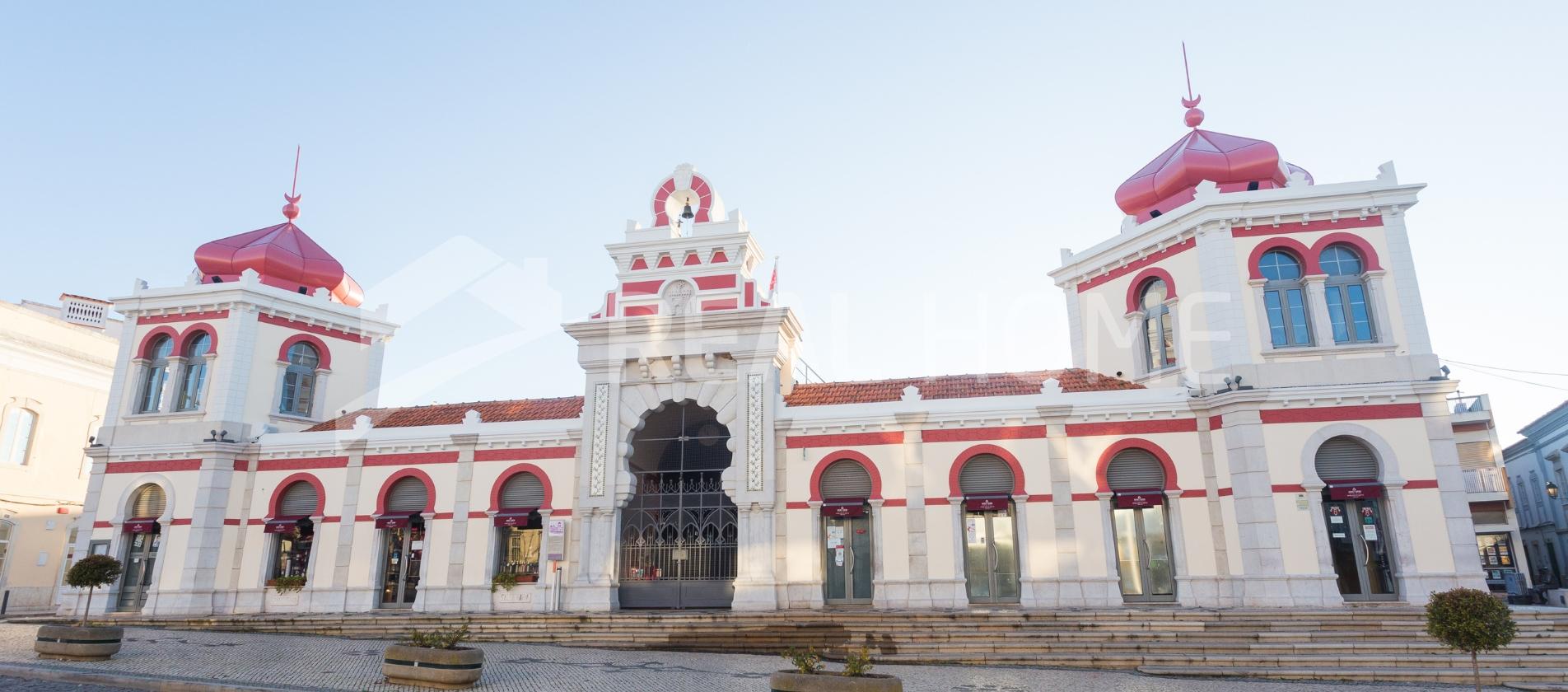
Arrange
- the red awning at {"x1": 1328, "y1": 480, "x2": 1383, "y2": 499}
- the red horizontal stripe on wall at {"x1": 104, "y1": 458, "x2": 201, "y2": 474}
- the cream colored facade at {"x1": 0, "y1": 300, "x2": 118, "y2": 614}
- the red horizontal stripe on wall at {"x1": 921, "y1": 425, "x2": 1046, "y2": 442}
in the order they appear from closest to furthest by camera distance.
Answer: the red awning at {"x1": 1328, "y1": 480, "x2": 1383, "y2": 499}
the red horizontal stripe on wall at {"x1": 921, "y1": 425, "x2": 1046, "y2": 442}
the red horizontal stripe on wall at {"x1": 104, "y1": 458, "x2": 201, "y2": 474}
the cream colored facade at {"x1": 0, "y1": 300, "x2": 118, "y2": 614}

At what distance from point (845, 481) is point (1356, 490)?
11360 mm

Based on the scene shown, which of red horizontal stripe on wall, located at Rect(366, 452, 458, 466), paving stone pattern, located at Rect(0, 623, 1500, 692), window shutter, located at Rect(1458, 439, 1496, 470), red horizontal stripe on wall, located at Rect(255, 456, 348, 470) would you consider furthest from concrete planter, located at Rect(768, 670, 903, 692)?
window shutter, located at Rect(1458, 439, 1496, 470)

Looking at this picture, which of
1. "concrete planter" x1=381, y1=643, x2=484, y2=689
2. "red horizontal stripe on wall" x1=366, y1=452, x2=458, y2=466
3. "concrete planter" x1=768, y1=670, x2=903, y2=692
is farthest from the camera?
"red horizontal stripe on wall" x1=366, y1=452, x2=458, y2=466

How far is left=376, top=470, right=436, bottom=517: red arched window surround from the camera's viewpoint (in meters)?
24.4

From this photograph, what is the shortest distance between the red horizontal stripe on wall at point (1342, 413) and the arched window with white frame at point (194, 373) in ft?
93.9

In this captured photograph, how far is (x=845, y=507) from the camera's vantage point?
71.6 ft

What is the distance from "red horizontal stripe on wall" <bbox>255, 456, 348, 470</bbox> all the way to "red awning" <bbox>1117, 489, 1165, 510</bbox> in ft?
68.6

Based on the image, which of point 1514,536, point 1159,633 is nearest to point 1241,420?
point 1159,633

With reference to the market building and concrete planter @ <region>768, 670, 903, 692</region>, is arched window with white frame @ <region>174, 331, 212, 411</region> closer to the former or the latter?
the market building

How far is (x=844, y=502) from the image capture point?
22.0 meters

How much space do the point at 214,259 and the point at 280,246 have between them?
1.90m

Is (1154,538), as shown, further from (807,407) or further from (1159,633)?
(807,407)

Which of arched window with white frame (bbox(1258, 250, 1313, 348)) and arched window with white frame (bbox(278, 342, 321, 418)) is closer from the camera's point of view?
arched window with white frame (bbox(1258, 250, 1313, 348))

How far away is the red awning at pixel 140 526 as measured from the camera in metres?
24.7
